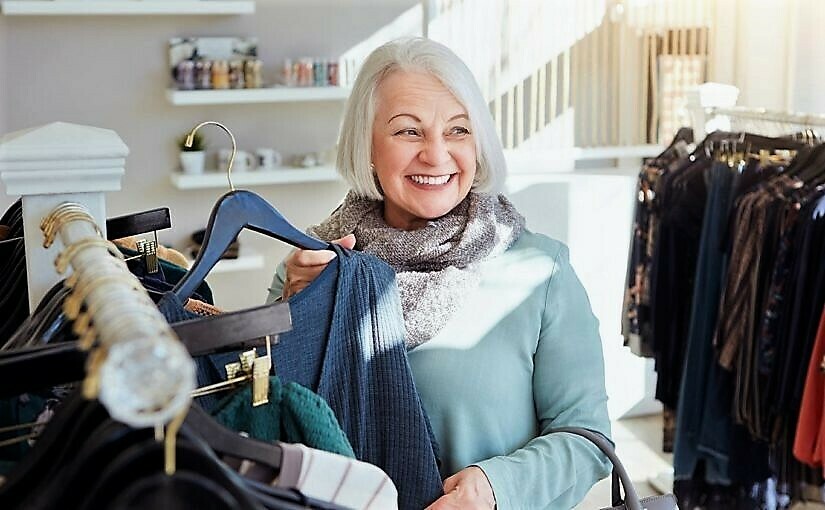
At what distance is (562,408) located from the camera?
1.38 m

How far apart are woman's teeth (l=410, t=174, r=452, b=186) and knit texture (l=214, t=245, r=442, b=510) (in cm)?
36

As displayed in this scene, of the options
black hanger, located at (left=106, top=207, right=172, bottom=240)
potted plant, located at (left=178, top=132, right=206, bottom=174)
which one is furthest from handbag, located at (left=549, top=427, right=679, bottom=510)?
potted plant, located at (left=178, top=132, right=206, bottom=174)

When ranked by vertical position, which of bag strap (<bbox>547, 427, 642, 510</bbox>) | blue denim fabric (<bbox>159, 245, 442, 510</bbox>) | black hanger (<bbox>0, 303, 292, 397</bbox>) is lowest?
bag strap (<bbox>547, 427, 642, 510</bbox>)

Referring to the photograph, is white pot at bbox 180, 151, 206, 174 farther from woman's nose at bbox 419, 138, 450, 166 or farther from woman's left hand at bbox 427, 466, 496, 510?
woman's left hand at bbox 427, 466, 496, 510

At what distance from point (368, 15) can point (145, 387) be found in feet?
10.4

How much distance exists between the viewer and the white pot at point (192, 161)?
3.29 metres

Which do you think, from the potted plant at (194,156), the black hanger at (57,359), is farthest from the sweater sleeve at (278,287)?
the potted plant at (194,156)

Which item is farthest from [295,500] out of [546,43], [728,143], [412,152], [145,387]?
[546,43]

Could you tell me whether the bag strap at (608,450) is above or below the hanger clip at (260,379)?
below

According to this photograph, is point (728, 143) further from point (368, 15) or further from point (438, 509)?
point (438, 509)

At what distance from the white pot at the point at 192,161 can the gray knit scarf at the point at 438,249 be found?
6.07 ft

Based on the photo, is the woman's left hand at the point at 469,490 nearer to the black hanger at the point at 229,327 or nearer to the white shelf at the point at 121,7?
the black hanger at the point at 229,327

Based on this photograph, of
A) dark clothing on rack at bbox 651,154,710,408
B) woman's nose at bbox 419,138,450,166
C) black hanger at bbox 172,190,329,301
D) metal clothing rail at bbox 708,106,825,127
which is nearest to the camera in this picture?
black hanger at bbox 172,190,329,301

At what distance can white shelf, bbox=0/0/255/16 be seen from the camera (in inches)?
119
